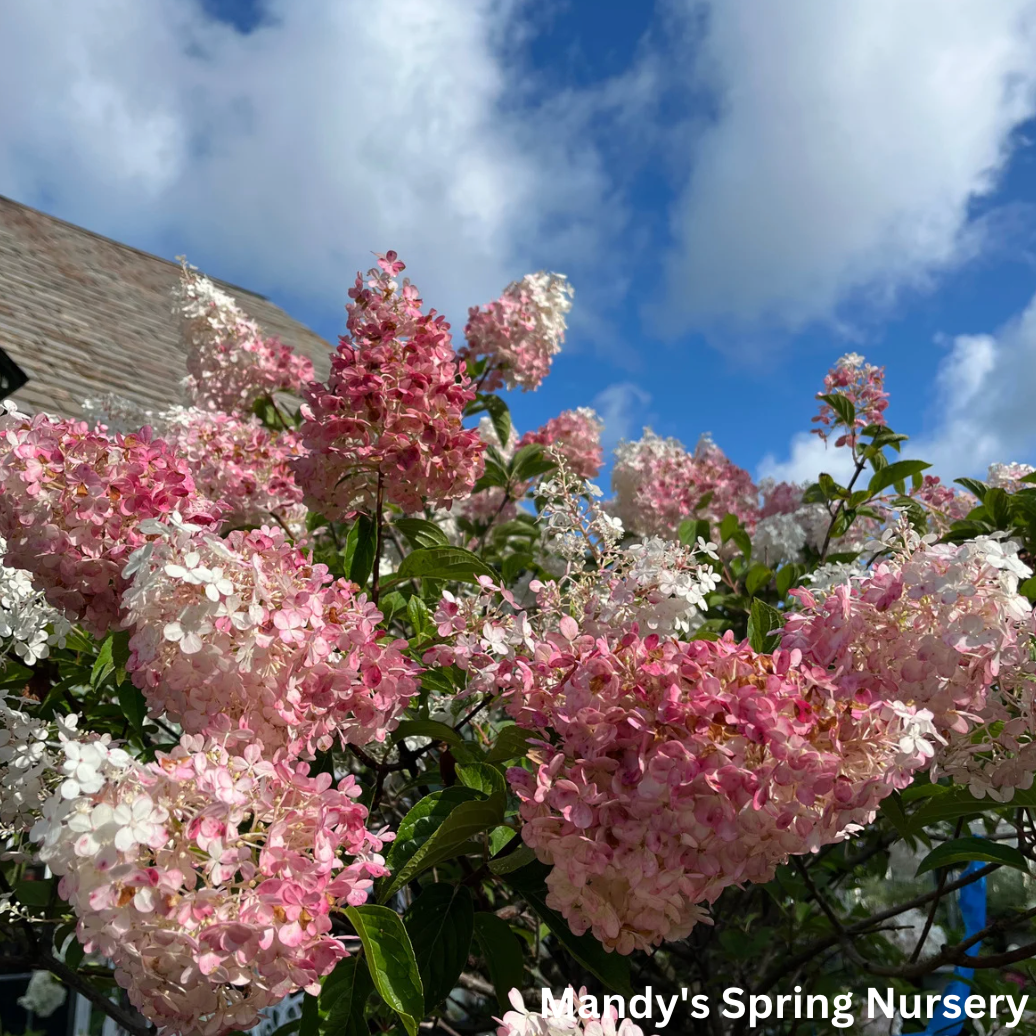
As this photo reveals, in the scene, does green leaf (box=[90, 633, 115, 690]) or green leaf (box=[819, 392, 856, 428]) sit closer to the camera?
green leaf (box=[90, 633, 115, 690])

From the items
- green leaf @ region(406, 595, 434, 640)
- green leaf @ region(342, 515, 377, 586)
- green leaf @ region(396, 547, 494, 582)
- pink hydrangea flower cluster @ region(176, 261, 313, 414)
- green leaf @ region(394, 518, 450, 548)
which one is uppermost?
pink hydrangea flower cluster @ region(176, 261, 313, 414)

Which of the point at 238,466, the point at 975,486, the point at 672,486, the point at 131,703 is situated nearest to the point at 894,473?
the point at 975,486

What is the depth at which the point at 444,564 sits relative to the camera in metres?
1.79

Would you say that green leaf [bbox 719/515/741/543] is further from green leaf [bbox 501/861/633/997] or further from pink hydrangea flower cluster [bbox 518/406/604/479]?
green leaf [bbox 501/861/633/997]

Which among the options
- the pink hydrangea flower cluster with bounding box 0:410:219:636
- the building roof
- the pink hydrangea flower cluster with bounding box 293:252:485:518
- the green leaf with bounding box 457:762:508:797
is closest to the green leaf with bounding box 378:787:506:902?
the green leaf with bounding box 457:762:508:797

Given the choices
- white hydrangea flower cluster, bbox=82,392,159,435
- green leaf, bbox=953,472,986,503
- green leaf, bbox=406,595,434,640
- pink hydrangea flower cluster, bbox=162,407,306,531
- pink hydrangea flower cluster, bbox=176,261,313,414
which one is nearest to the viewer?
green leaf, bbox=406,595,434,640

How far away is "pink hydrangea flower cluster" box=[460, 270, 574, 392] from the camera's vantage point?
12.7ft

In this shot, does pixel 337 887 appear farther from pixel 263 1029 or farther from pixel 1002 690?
pixel 263 1029

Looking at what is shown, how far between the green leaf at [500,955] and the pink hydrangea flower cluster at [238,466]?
59.2 inches

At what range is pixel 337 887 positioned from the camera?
1.04 metres

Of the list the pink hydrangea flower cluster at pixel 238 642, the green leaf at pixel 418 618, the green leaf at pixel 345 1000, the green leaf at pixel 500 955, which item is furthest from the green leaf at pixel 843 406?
the green leaf at pixel 345 1000

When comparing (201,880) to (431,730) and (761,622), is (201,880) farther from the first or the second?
(761,622)

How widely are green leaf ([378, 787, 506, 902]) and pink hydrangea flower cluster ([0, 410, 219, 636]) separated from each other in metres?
0.67

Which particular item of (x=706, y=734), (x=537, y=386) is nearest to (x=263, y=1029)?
(x=537, y=386)
